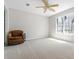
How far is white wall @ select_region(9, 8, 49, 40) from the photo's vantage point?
6.87 m

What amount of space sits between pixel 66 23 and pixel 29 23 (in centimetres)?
306

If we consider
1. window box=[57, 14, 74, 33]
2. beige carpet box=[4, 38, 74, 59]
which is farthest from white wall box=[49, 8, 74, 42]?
beige carpet box=[4, 38, 74, 59]

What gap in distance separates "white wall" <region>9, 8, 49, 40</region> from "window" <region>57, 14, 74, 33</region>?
5.12 ft

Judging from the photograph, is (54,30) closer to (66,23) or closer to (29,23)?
(66,23)

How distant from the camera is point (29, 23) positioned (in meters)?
7.82

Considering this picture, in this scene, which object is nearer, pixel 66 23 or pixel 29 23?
pixel 66 23

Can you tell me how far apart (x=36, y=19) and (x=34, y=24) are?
53 centimetres

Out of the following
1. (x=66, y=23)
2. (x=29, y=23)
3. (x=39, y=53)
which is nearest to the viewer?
(x=39, y=53)

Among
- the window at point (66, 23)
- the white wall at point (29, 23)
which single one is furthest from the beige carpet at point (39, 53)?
the white wall at point (29, 23)

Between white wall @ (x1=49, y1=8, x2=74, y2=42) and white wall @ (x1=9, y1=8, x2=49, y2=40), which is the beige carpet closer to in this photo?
white wall @ (x1=49, y1=8, x2=74, y2=42)

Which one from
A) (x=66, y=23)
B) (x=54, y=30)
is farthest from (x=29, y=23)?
(x=66, y=23)

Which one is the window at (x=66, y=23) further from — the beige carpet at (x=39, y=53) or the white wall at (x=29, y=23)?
the beige carpet at (x=39, y=53)
